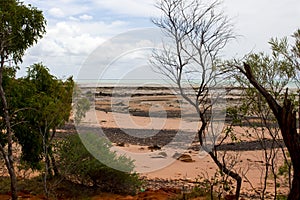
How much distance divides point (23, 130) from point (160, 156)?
7917mm

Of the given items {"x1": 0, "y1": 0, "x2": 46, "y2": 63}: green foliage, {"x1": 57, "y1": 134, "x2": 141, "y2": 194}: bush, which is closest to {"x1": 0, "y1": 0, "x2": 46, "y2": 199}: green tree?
{"x1": 0, "y1": 0, "x2": 46, "y2": 63}: green foliage

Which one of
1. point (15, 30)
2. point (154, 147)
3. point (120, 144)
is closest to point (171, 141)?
point (154, 147)

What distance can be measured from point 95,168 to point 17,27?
12.9ft

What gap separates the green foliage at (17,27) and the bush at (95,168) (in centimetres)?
282

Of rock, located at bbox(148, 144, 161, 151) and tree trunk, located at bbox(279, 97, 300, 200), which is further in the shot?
rock, located at bbox(148, 144, 161, 151)

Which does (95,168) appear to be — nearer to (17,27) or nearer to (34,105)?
(34,105)

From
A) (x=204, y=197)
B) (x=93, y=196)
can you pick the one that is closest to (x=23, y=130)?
(x=93, y=196)

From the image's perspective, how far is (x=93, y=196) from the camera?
9.30 m

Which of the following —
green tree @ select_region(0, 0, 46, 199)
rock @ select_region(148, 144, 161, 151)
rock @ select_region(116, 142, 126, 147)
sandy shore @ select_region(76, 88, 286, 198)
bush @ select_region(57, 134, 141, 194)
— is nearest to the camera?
green tree @ select_region(0, 0, 46, 199)

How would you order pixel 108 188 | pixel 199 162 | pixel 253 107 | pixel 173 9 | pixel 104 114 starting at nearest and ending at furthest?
pixel 253 107 < pixel 173 9 < pixel 108 188 < pixel 199 162 < pixel 104 114

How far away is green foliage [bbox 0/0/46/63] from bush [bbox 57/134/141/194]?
111 inches

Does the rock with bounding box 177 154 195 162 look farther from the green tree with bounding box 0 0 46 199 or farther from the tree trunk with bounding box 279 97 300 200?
the tree trunk with bounding box 279 97 300 200

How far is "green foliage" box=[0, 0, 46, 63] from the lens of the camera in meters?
7.15

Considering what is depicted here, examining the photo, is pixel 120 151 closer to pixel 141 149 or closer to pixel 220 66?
pixel 141 149
